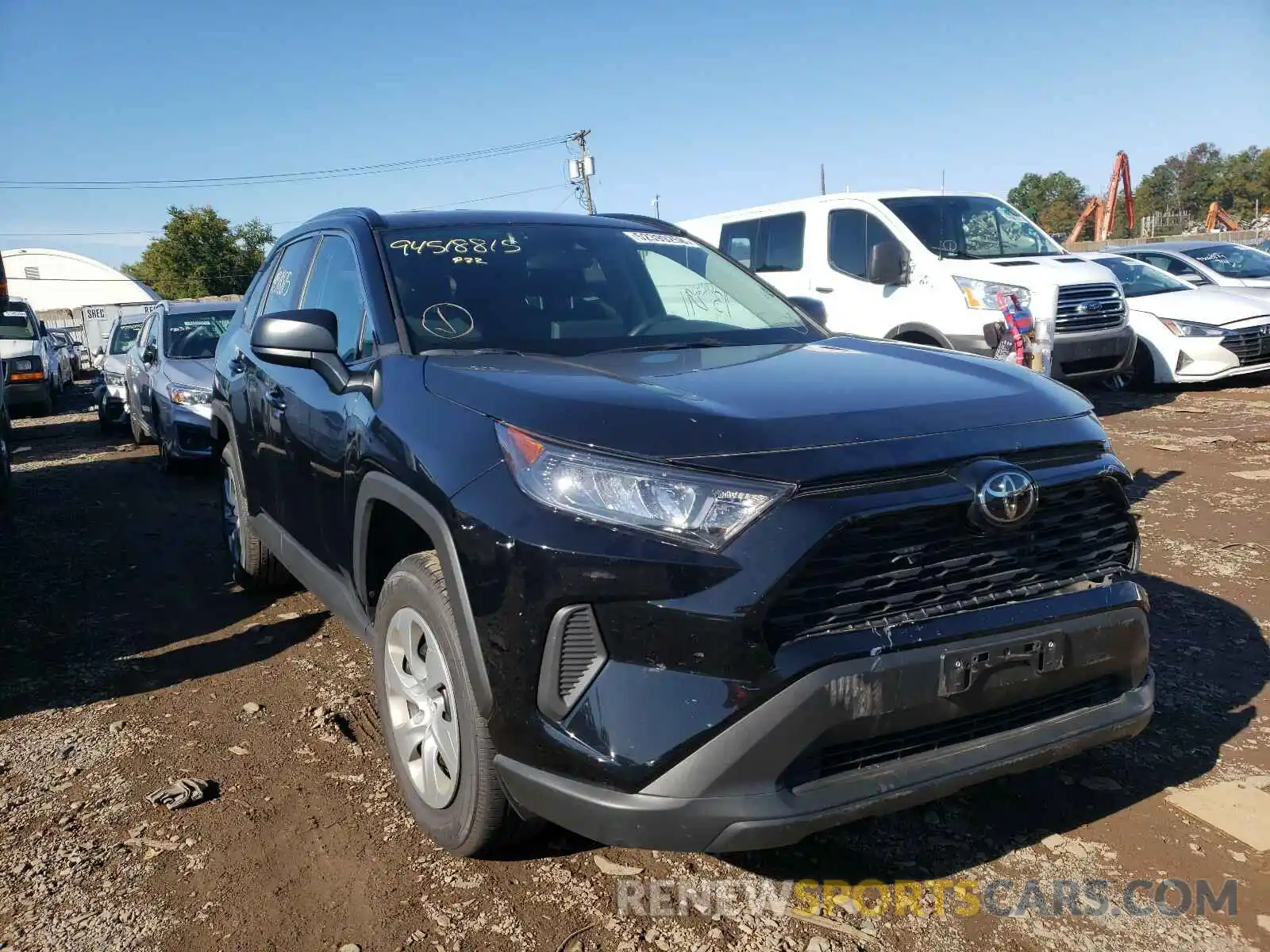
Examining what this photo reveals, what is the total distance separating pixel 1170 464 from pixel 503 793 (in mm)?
6883

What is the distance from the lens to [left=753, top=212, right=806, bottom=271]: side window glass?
996 centimetres

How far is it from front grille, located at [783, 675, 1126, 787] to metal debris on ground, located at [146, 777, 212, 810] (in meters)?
2.07

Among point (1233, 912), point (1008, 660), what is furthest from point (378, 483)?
point (1233, 912)

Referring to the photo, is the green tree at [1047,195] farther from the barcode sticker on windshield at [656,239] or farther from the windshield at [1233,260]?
the barcode sticker on windshield at [656,239]

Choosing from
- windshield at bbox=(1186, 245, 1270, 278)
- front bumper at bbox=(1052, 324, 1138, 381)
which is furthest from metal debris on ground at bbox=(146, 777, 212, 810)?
windshield at bbox=(1186, 245, 1270, 278)

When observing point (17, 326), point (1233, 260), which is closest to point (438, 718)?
point (1233, 260)

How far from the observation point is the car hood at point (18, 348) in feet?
51.2

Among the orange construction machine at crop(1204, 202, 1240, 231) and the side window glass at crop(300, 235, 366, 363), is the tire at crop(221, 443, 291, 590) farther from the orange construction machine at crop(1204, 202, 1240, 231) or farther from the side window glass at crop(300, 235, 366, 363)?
the orange construction machine at crop(1204, 202, 1240, 231)

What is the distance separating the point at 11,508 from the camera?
8289 millimetres

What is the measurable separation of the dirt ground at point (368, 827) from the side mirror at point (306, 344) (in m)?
1.33

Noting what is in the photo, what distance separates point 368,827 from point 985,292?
716cm

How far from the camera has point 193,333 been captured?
33.4 ft

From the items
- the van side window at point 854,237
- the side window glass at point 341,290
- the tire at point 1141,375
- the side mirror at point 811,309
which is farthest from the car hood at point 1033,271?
the side window glass at point 341,290

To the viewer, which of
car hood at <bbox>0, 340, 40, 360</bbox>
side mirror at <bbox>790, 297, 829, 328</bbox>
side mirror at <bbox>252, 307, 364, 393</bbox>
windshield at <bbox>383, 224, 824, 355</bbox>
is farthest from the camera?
car hood at <bbox>0, 340, 40, 360</bbox>
